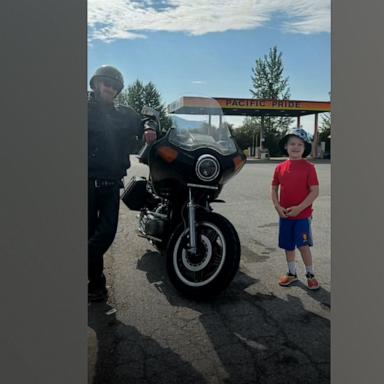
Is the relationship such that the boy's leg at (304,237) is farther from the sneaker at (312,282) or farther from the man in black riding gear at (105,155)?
the man in black riding gear at (105,155)

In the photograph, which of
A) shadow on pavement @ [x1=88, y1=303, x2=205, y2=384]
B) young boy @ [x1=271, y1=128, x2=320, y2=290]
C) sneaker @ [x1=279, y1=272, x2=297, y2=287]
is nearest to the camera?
shadow on pavement @ [x1=88, y1=303, x2=205, y2=384]

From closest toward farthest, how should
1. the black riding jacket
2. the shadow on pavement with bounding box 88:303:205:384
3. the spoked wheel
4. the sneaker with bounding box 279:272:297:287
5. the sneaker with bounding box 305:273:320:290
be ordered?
the shadow on pavement with bounding box 88:303:205:384
the black riding jacket
the spoked wheel
the sneaker with bounding box 305:273:320:290
the sneaker with bounding box 279:272:297:287

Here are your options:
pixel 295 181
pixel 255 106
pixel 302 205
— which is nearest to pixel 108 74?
pixel 255 106

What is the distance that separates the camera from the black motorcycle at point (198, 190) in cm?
260

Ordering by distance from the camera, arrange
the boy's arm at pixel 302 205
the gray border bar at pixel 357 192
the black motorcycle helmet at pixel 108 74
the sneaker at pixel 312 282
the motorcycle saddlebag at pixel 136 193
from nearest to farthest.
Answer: the gray border bar at pixel 357 192, the black motorcycle helmet at pixel 108 74, the boy's arm at pixel 302 205, the sneaker at pixel 312 282, the motorcycle saddlebag at pixel 136 193

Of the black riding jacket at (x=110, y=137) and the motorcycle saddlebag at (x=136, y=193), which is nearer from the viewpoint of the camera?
the black riding jacket at (x=110, y=137)

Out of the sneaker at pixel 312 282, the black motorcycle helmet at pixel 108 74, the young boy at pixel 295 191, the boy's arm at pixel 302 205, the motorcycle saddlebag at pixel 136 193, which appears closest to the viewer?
the black motorcycle helmet at pixel 108 74

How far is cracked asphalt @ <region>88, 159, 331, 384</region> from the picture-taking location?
1.93 metres

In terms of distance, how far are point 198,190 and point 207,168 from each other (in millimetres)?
153

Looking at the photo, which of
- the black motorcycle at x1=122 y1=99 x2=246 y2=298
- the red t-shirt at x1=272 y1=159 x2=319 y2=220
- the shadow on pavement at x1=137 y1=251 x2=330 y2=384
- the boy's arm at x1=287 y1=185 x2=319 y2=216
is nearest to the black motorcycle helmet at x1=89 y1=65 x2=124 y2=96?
the black motorcycle at x1=122 y1=99 x2=246 y2=298

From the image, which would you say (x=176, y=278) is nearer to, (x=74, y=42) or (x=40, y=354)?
(x=40, y=354)

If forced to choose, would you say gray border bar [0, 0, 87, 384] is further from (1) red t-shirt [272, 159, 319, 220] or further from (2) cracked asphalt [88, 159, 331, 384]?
(1) red t-shirt [272, 159, 319, 220]

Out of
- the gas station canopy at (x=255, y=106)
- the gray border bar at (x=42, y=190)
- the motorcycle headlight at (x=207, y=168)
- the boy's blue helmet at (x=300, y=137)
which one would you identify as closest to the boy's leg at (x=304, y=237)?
the boy's blue helmet at (x=300, y=137)

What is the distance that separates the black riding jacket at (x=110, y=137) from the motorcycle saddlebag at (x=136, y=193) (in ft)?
3.22
